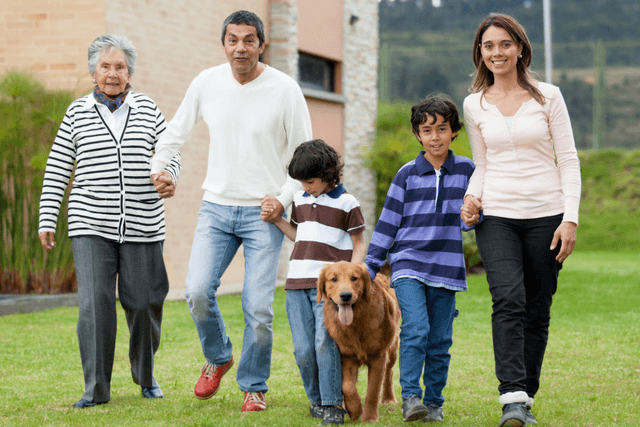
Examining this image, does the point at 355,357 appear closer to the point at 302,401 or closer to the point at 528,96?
the point at 302,401

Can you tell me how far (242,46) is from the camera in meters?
4.59

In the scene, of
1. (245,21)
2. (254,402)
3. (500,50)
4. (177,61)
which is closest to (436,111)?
(500,50)

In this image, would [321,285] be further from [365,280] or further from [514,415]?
[514,415]

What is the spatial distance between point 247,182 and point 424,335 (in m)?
1.37

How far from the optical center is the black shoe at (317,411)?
452 centimetres

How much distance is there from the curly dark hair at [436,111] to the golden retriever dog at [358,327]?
94 cm

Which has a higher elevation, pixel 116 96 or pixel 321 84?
pixel 321 84

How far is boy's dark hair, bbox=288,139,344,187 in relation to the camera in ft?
14.8

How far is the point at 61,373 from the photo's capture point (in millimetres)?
6160

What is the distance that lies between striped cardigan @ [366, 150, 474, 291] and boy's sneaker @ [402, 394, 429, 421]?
25.7 inches

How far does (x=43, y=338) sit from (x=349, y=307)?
4.76 metres

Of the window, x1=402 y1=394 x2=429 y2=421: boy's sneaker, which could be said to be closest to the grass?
x1=402 y1=394 x2=429 y2=421: boy's sneaker

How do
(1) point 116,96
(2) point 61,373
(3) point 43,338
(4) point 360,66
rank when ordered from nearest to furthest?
(1) point 116,96 → (2) point 61,373 → (3) point 43,338 → (4) point 360,66

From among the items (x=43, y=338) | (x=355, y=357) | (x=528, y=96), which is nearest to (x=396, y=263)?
(x=355, y=357)
